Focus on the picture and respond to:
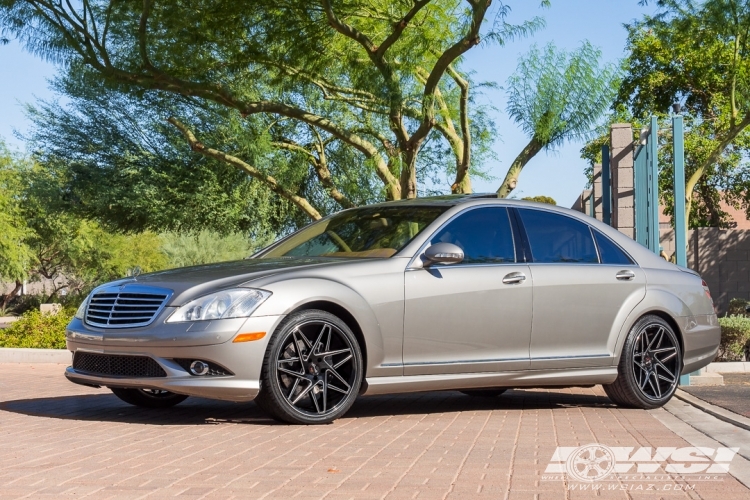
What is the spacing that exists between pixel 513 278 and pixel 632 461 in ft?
8.65

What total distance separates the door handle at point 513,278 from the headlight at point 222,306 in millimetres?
2098

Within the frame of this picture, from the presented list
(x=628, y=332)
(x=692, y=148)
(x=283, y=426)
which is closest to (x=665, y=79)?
(x=692, y=148)

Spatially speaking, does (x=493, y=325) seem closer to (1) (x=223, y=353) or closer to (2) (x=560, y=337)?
(2) (x=560, y=337)

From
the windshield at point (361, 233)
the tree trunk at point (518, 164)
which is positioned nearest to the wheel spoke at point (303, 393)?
the windshield at point (361, 233)

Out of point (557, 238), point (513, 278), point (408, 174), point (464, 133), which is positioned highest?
point (464, 133)

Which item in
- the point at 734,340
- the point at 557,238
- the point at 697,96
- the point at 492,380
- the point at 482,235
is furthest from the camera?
the point at 697,96

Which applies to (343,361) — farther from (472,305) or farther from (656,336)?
(656,336)

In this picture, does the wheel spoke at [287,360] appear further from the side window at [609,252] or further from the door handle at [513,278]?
the side window at [609,252]

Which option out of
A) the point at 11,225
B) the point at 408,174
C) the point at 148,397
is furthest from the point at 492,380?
the point at 11,225

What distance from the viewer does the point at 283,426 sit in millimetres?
7562

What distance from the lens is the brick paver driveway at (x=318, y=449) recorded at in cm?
532

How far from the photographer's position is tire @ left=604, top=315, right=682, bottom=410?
9.30 meters

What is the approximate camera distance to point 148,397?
8.74m

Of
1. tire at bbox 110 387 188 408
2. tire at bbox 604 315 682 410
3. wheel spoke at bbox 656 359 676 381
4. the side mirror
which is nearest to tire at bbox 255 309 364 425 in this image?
the side mirror
